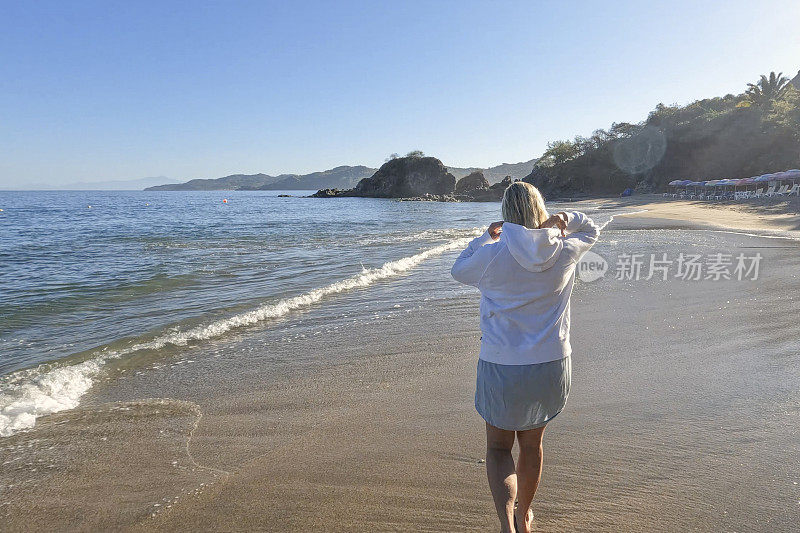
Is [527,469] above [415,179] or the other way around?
the other way around

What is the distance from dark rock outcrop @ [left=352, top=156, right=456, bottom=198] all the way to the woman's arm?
112 meters

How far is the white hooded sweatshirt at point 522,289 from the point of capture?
2020 mm

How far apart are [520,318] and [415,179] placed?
114m

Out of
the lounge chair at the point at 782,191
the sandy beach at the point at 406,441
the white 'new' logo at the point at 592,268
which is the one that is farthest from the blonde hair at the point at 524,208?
the lounge chair at the point at 782,191

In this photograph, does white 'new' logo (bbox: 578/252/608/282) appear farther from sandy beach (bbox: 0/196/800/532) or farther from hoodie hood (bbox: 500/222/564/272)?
hoodie hood (bbox: 500/222/564/272)

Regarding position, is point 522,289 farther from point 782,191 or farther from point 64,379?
point 782,191

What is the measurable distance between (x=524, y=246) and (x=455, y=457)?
5.71 feet

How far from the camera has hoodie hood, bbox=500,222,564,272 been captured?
6.49 feet

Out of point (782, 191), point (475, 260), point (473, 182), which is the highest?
point (473, 182)

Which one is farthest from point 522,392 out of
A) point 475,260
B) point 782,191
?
point 782,191

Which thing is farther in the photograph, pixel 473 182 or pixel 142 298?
pixel 473 182

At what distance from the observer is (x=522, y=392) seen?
2.13 meters

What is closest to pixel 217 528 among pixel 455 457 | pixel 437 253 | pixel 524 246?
pixel 455 457

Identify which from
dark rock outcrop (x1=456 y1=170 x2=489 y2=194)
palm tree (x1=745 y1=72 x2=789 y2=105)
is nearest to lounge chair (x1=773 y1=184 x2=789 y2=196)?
palm tree (x1=745 y1=72 x2=789 y2=105)
